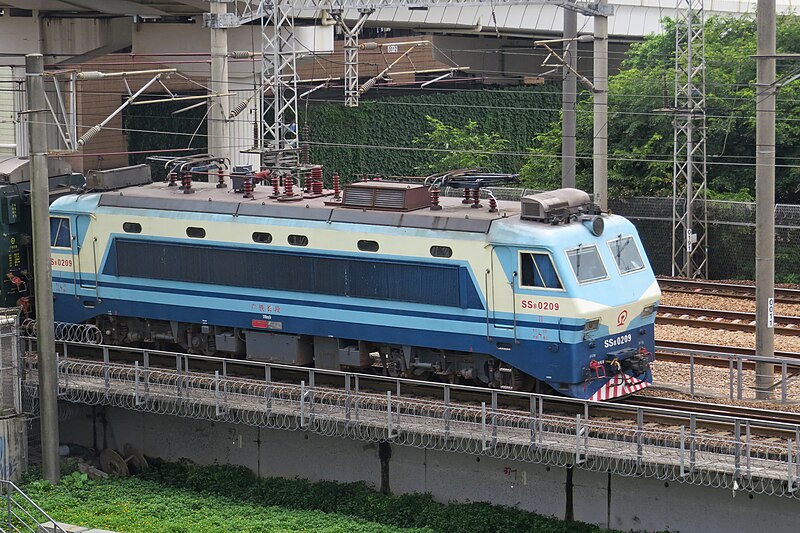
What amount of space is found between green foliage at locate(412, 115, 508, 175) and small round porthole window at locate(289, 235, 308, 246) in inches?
839

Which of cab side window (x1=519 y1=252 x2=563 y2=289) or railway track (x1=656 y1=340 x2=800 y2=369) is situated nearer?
cab side window (x1=519 y1=252 x2=563 y2=289)

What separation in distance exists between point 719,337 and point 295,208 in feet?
38.6

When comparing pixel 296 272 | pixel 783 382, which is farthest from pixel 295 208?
pixel 783 382

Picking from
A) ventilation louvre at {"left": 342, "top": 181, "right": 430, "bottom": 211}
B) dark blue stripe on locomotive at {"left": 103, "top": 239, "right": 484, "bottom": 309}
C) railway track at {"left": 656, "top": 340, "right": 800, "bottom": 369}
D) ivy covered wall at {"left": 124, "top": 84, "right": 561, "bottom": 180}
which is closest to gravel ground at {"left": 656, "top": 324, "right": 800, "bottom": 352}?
railway track at {"left": 656, "top": 340, "right": 800, "bottom": 369}

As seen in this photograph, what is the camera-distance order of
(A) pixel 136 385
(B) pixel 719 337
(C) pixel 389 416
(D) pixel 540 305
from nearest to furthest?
(C) pixel 389 416 < (D) pixel 540 305 < (A) pixel 136 385 < (B) pixel 719 337

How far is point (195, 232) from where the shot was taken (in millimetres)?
27219

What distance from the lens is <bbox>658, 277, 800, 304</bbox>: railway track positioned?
119 feet

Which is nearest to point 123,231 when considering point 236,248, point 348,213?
point 236,248

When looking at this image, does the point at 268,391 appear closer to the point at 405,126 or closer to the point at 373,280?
the point at 373,280

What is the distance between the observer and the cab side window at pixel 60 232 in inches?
1140

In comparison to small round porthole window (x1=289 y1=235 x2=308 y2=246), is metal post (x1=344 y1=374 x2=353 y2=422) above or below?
below

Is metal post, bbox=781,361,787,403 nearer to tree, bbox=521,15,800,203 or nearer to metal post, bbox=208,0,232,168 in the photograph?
metal post, bbox=208,0,232,168

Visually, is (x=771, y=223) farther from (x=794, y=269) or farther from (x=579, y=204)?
(x=794, y=269)

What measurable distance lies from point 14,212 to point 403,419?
11.1 m
